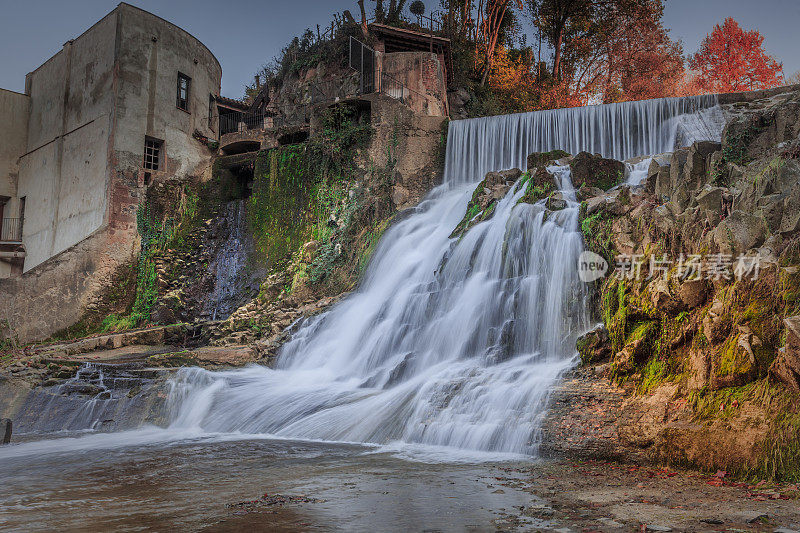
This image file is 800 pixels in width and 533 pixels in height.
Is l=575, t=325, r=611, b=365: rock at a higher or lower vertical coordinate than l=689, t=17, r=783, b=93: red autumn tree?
lower

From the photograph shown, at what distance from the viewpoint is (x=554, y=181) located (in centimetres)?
1335

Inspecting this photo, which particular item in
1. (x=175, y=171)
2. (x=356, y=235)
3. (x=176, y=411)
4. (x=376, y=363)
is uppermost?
(x=175, y=171)

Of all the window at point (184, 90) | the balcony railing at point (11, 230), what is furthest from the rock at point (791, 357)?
the balcony railing at point (11, 230)

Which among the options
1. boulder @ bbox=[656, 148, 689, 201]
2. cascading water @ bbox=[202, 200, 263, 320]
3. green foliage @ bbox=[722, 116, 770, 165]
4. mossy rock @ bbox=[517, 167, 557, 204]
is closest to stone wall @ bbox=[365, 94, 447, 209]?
Result: cascading water @ bbox=[202, 200, 263, 320]

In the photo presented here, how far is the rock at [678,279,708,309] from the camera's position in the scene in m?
6.86

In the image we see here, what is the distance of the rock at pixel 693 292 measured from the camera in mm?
6855

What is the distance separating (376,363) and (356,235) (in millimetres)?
6596

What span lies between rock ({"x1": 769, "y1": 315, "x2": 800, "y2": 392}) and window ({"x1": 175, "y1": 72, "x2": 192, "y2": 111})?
23045mm

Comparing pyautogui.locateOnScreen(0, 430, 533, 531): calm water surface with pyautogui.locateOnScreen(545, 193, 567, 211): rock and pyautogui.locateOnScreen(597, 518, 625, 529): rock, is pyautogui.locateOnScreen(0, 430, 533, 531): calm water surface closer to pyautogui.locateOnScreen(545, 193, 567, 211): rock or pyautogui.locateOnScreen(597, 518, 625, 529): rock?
pyautogui.locateOnScreen(597, 518, 625, 529): rock

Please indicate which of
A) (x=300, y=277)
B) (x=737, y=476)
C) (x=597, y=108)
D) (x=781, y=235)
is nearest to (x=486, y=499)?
(x=737, y=476)

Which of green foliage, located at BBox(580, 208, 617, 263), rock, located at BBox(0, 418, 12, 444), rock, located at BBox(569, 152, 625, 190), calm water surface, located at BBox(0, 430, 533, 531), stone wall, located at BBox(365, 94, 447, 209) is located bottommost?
rock, located at BBox(0, 418, 12, 444)

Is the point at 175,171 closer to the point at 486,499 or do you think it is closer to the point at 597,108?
the point at 597,108

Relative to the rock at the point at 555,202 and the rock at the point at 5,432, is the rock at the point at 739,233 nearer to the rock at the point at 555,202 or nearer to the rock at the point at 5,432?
the rock at the point at 555,202

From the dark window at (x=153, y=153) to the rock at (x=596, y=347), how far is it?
61.8 feet
